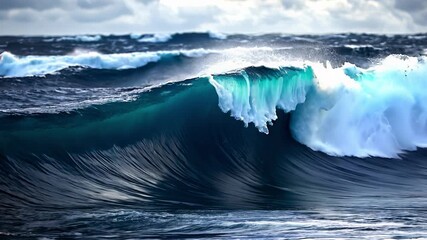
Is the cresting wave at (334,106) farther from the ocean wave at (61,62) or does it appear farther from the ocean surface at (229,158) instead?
the ocean wave at (61,62)

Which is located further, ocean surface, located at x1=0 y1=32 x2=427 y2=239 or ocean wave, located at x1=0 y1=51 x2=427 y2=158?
ocean wave, located at x1=0 y1=51 x2=427 y2=158

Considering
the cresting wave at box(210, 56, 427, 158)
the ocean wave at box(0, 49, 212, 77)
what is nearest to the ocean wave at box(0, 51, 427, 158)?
the cresting wave at box(210, 56, 427, 158)

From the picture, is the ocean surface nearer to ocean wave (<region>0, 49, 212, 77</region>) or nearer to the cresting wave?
the cresting wave

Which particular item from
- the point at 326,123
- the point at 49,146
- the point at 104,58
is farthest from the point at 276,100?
the point at 104,58

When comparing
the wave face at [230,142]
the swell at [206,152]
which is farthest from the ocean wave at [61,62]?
the swell at [206,152]

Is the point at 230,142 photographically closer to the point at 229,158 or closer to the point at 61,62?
the point at 229,158

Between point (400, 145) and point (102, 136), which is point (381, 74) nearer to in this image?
point (400, 145)

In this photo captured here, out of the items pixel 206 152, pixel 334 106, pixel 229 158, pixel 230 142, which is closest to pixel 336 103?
pixel 334 106
